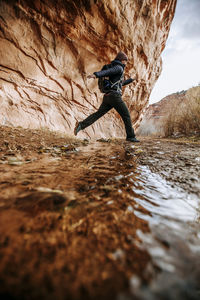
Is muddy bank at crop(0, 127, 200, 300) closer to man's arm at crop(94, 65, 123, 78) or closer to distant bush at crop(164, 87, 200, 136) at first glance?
man's arm at crop(94, 65, 123, 78)

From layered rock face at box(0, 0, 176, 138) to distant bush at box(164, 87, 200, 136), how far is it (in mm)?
3086

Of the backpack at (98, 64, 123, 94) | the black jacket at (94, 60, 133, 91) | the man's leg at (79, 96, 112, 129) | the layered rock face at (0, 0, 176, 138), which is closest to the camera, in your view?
the black jacket at (94, 60, 133, 91)

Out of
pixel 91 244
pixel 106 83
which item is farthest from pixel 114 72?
pixel 91 244

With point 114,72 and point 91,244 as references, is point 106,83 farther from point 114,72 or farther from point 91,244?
point 91,244

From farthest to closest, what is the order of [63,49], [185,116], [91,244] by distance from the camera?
[185,116], [63,49], [91,244]

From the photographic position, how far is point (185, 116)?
7.16 metres

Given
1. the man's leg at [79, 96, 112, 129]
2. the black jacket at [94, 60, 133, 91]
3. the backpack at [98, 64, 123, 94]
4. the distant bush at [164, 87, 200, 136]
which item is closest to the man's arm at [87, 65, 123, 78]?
the black jacket at [94, 60, 133, 91]

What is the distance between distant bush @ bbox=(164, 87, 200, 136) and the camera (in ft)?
21.8

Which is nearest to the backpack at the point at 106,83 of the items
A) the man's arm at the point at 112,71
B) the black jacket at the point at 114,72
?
the black jacket at the point at 114,72

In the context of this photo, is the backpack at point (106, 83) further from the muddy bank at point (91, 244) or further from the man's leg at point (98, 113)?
the muddy bank at point (91, 244)

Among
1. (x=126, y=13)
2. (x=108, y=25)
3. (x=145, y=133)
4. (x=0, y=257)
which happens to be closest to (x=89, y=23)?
(x=108, y=25)

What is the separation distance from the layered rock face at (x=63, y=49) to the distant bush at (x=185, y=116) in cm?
309

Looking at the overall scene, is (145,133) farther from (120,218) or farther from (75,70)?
(120,218)

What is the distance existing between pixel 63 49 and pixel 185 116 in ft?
21.6
